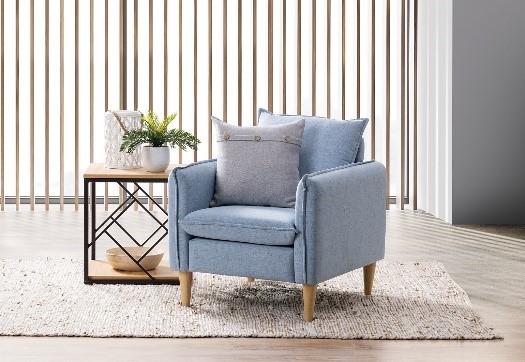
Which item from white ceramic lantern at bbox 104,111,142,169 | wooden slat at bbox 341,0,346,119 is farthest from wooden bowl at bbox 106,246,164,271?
wooden slat at bbox 341,0,346,119

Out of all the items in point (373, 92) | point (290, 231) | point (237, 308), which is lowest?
point (237, 308)

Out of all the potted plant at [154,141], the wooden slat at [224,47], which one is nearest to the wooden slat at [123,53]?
the wooden slat at [224,47]

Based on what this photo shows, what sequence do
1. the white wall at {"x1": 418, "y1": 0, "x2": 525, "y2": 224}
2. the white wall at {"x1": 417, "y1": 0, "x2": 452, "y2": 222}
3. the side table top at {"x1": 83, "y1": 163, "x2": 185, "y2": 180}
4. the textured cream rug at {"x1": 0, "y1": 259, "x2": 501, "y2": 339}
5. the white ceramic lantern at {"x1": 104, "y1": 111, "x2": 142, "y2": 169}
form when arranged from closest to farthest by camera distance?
the textured cream rug at {"x1": 0, "y1": 259, "x2": 501, "y2": 339}
the side table top at {"x1": 83, "y1": 163, "x2": 185, "y2": 180}
the white ceramic lantern at {"x1": 104, "y1": 111, "x2": 142, "y2": 169}
the white wall at {"x1": 418, "y1": 0, "x2": 525, "y2": 224}
the white wall at {"x1": 417, "y1": 0, "x2": 452, "y2": 222}

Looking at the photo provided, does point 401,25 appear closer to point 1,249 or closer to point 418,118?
point 418,118

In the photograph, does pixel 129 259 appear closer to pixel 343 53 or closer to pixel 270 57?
pixel 270 57

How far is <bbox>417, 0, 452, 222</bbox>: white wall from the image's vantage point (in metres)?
6.94

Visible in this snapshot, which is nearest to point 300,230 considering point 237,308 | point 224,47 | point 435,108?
point 237,308

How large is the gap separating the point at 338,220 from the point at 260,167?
520 mm

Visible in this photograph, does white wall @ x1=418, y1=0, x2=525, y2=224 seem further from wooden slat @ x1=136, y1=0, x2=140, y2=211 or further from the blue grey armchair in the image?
the blue grey armchair

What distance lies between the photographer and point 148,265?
16.6 ft

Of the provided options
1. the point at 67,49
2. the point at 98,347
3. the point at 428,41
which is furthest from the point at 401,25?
the point at 98,347

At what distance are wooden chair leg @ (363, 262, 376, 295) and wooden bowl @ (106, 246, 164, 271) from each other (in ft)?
3.36

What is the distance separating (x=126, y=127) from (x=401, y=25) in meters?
2.92

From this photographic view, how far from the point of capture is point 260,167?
4.66 meters
